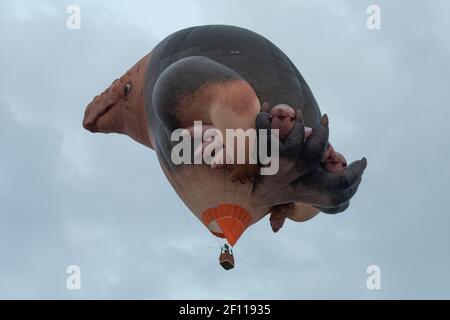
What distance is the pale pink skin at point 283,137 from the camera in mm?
11836

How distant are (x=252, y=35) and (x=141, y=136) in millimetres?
1791

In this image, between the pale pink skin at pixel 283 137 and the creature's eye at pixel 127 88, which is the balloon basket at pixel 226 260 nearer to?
the pale pink skin at pixel 283 137

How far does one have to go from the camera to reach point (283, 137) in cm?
1184

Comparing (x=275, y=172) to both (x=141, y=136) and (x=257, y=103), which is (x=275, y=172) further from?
(x=141, y=136)

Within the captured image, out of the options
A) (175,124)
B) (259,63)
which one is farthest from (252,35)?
(175,124)

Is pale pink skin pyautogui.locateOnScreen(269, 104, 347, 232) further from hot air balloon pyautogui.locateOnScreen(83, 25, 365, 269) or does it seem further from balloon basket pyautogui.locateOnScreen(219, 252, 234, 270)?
balloon basket pyautogui.locateOnScreen(219, 252, 234, 270)

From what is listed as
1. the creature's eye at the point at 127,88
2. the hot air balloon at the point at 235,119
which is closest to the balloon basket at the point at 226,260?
the hot air balloon at the point at 235,119

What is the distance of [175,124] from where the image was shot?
483 inches

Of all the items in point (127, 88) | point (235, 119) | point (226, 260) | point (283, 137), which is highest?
point (127, 88)

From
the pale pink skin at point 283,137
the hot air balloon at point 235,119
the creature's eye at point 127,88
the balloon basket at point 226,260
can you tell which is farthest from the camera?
the creature's eye at point 127,88

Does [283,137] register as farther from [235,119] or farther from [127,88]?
[127,88]

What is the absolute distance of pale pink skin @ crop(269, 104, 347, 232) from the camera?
11.8 metres

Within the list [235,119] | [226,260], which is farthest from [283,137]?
[226,260]

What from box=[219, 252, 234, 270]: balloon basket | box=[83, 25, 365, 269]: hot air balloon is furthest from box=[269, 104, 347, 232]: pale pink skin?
box=[219, 252, 234, 270]: balloon basket
